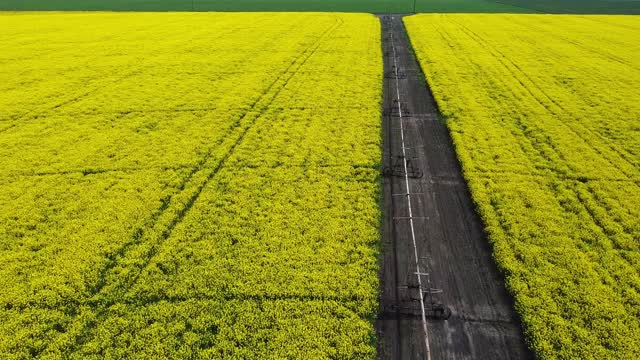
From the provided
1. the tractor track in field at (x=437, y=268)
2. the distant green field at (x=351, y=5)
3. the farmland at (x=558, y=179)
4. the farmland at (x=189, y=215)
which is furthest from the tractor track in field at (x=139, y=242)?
the distant green field at (x=351, y=5)

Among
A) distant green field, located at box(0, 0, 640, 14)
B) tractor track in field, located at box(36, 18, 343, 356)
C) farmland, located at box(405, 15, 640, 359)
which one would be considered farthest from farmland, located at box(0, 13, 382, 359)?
distant green field, located at box(0, 0, 640, 14)

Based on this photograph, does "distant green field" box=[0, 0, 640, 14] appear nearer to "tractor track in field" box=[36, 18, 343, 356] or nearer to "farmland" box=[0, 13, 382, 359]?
"farmland" box=[0, 13, 382, 359]

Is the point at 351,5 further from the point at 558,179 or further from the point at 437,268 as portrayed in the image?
the point at 437,268

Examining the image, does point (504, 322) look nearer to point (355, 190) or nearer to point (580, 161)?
point (355, 190)

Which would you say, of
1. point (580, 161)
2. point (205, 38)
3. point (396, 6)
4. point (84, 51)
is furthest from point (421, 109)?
point (396, 6)

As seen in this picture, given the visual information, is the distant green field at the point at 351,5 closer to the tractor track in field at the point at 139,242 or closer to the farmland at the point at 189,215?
the farmland at the point at 189,215

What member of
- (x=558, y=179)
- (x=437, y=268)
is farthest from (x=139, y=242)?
(x=558, y=179)
